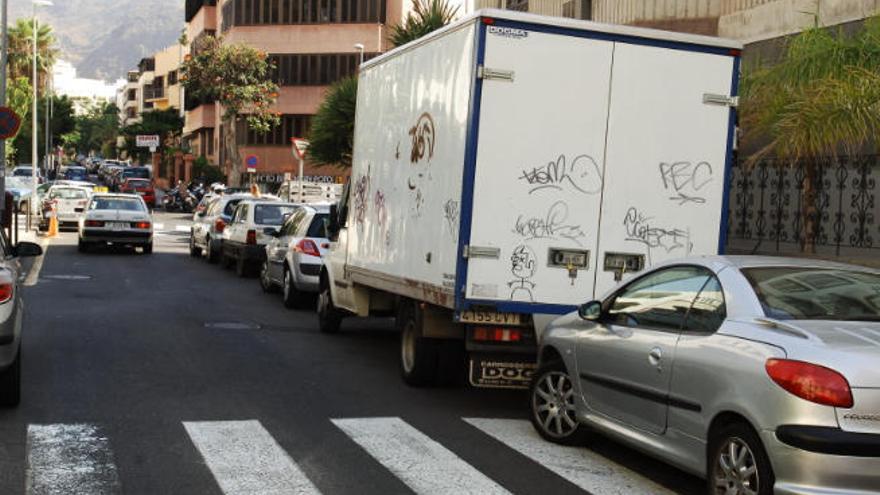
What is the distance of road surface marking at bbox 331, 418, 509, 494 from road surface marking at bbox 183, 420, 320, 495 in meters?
0.61

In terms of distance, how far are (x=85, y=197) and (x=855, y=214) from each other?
94.9ft

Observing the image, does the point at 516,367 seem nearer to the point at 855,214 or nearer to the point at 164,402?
the point at 164,402

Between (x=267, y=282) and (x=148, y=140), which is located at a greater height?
(x=148, y=140)

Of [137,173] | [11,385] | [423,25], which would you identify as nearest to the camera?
[11,385]

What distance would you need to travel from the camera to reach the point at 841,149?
44.4ft

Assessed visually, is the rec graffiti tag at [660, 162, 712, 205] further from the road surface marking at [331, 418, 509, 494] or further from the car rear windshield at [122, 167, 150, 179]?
the car rear windshield at [122, 167, 150, 179]

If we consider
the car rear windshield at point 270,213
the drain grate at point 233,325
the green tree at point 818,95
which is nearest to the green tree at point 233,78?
the car rear windshield at point 270,213

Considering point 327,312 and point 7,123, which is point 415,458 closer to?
point 327,312

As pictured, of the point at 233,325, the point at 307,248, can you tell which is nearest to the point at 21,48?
the point at 307,248

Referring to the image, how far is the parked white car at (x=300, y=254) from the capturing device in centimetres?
1642

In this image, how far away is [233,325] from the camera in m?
14.3

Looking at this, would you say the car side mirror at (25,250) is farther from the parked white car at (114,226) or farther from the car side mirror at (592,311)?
the parked white car at (114,226)

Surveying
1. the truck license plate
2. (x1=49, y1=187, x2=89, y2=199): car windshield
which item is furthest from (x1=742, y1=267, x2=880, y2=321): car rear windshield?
(x1=49, y1=187, x2=89, y2=199): car windshield

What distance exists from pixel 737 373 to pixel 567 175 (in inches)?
131
